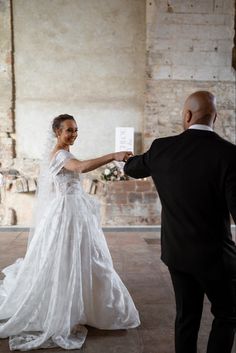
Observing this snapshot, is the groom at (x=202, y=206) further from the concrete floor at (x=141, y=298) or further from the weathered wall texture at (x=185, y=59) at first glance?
the weathered wall texture at (x=185, y=59)

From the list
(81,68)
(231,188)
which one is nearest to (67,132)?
(231,188)

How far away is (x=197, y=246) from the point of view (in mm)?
1586

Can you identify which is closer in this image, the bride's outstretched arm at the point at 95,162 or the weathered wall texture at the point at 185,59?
the bride's outstretched arm at the point at 95,162

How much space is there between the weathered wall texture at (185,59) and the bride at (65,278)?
5.32 meters

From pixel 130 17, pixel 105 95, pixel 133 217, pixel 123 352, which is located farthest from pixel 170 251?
pixel 130 17

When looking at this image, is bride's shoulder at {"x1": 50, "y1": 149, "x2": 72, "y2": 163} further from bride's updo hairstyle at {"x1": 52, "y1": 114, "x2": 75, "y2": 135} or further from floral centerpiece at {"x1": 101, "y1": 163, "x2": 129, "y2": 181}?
floral centerpiece at {"x1": 101, "y1": 163, "x2": 129, "y2": 181}

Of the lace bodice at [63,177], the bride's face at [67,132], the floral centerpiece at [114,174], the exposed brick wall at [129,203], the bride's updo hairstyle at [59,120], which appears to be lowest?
the exposed brick wall at [129,203]

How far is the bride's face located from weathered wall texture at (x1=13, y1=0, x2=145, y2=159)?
5.32m

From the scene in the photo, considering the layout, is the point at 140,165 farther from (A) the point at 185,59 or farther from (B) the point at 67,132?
(A) the point at 185,59

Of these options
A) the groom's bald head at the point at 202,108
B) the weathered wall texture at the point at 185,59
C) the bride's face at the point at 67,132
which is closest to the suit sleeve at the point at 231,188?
the groom's bald head at the point at 202,108

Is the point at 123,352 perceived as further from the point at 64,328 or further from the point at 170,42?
the point at 170,42

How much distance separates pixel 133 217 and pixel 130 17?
4.53m

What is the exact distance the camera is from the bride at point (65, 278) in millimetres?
2365

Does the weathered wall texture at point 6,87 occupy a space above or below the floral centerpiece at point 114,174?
above
